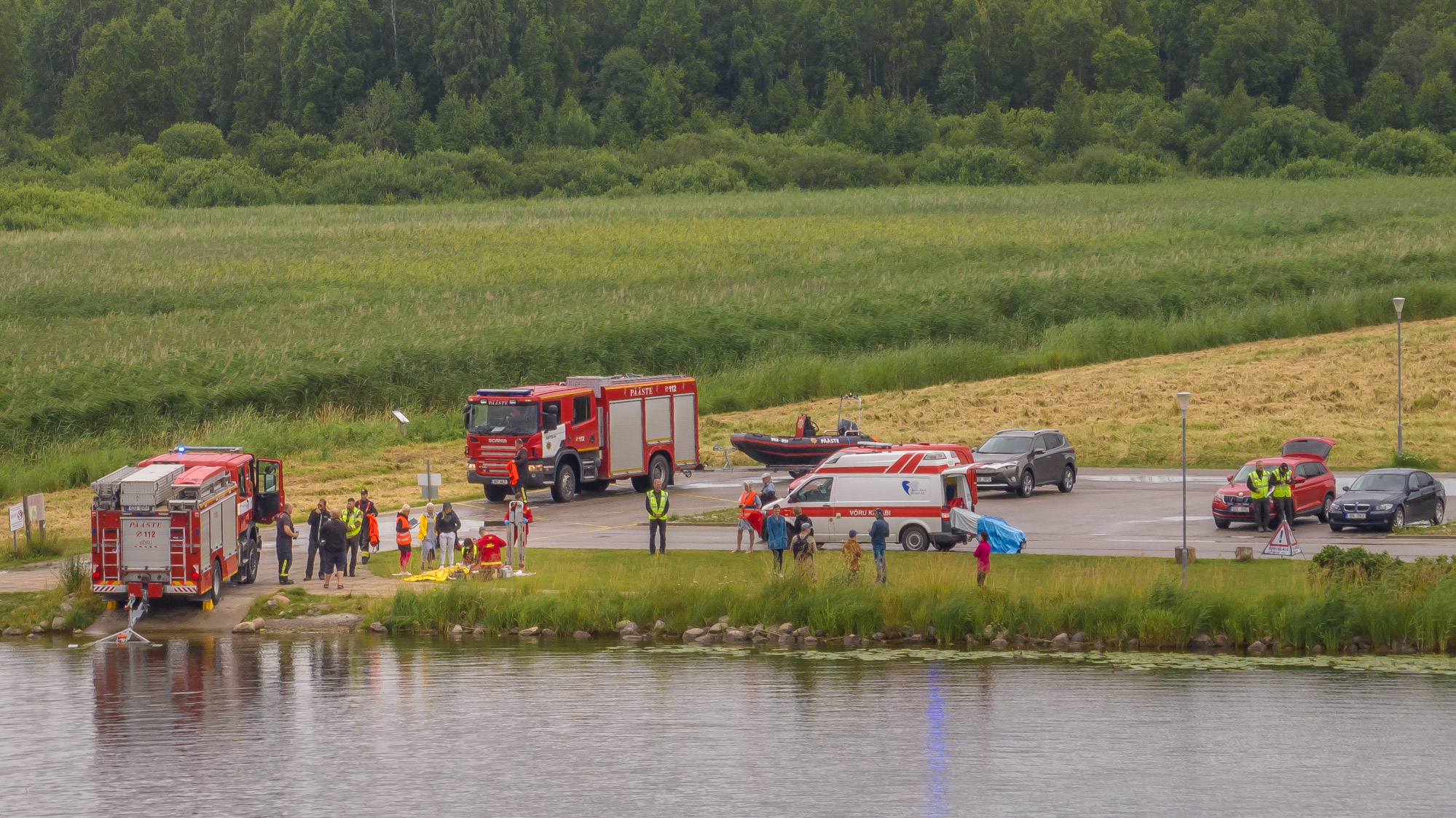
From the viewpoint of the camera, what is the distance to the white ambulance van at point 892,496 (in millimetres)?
34844

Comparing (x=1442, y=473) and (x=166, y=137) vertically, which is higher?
(x=166, y=137)

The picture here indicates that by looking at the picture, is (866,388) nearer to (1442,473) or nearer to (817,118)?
(1442,473)

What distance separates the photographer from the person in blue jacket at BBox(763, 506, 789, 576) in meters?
32.1

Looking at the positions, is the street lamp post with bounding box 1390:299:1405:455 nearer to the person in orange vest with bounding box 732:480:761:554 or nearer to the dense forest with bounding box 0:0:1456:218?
the person in orange vest with bounding box 732:480:761:554

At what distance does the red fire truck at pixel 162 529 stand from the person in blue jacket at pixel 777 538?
1052 centimetres

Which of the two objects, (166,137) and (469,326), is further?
(166,137)

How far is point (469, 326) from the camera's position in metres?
69.6

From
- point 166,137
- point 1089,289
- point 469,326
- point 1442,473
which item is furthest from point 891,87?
point 1442,473

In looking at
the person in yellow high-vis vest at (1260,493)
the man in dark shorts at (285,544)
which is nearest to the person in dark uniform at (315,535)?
the man in dark shorts at (285,544)

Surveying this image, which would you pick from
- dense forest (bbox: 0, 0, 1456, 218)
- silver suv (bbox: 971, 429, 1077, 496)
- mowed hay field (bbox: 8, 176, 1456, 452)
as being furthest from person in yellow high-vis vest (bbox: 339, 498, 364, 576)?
dense forest (bbox: 0, 0, 1456, 218)

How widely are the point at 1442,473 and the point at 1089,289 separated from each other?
115ft

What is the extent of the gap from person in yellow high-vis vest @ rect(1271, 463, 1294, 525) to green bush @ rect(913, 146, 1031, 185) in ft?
372

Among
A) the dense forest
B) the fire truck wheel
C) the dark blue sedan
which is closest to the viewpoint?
the fire truck wheel

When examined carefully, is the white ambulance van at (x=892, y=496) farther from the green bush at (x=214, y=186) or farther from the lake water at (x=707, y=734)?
the green bush at (x=214, y=186)
